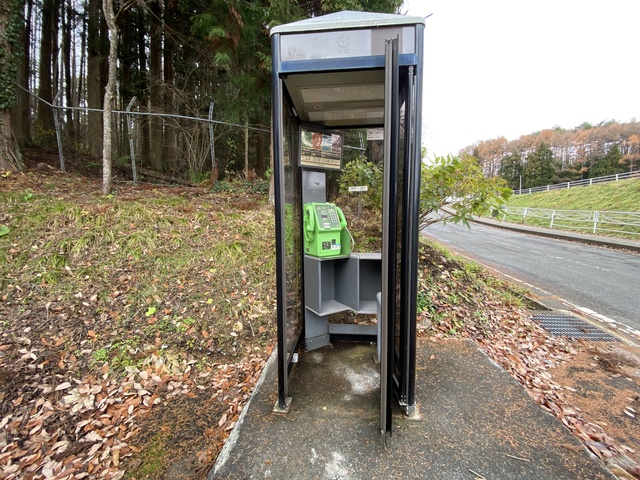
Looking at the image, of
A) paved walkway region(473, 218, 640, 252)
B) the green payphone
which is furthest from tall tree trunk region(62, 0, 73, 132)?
paved walkway region(473, 218, 640, 252)

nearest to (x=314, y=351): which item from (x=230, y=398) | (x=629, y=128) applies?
(x=230, y=398)

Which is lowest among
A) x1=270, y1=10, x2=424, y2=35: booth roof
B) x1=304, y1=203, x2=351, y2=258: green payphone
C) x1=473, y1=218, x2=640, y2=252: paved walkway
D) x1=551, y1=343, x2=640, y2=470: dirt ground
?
x1=551, y1=343, x2=640, y2=470: dirt ground

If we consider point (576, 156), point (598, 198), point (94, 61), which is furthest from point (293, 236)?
point (576, 156)

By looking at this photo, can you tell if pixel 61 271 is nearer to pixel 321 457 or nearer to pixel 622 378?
pixel 321 457

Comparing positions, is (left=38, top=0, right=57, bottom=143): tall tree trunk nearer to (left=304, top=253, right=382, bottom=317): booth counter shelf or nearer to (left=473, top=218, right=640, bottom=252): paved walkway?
(left=304, top=253, right=382, bottom=317): booth counter shelf

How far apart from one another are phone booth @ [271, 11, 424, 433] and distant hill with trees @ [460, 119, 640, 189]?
1693 inches

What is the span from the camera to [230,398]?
276 centimetres

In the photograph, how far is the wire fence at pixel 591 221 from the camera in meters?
12.9

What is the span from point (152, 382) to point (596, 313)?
614cm

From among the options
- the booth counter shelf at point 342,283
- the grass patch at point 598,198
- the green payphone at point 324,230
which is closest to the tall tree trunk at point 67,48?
the green payphone at point 324,230

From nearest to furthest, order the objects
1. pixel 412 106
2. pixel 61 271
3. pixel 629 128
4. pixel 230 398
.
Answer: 1. pixel 412 106
2. pixel 230 398
3. pixel 61 271
4. pixel 629 128

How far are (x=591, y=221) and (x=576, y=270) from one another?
8292 mm

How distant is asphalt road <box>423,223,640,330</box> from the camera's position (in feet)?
18.0

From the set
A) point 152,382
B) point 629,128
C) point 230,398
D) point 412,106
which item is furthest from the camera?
point 629,128
